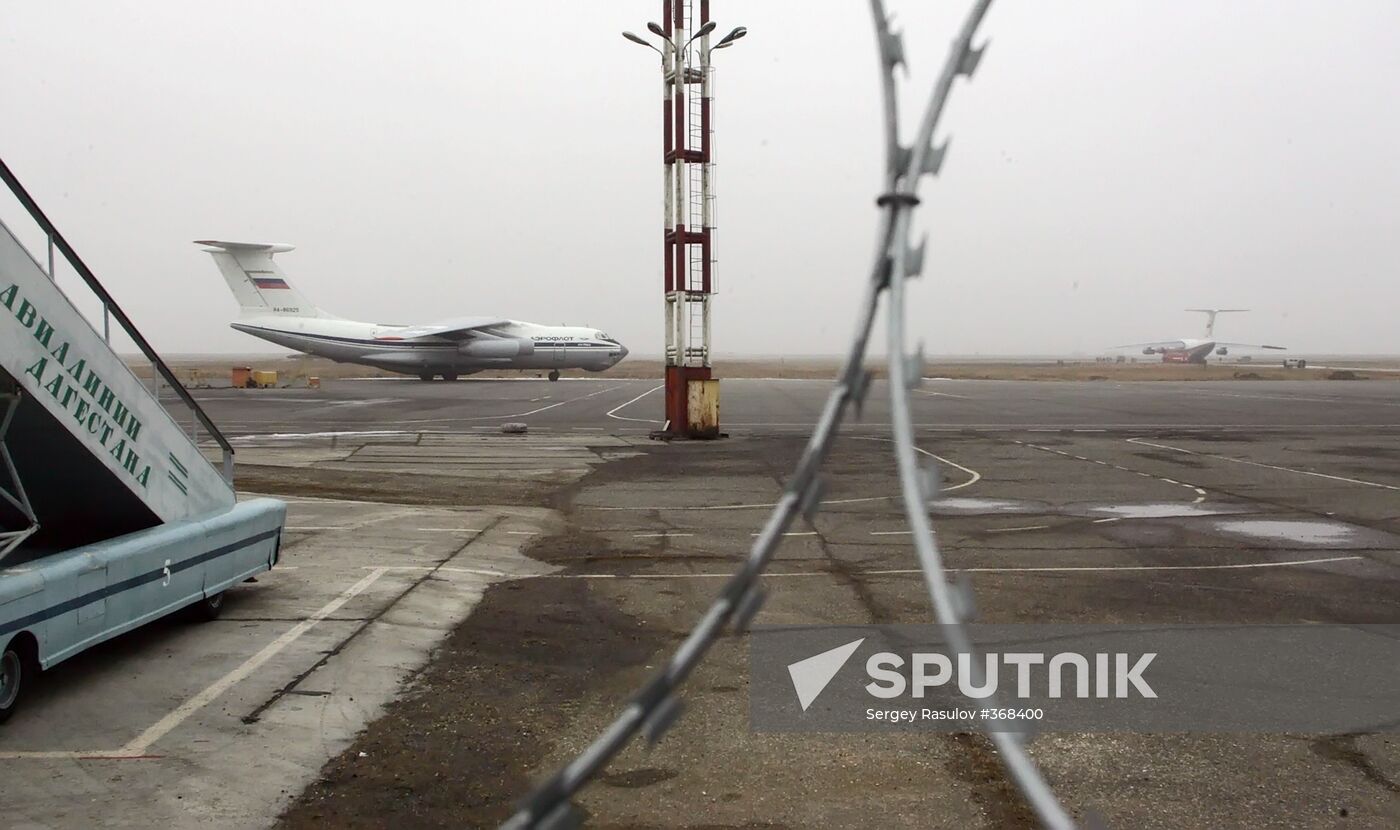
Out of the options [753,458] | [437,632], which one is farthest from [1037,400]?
[437,632]

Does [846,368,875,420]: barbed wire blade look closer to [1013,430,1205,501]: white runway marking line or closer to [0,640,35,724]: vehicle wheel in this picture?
[0,640,35,724]: vehicle wheel

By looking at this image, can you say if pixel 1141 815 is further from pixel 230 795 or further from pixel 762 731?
pixel 230 795

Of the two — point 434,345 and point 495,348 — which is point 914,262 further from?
point 434,345

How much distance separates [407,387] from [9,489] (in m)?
54.3

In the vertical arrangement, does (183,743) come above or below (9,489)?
below

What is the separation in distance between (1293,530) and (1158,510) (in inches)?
81.0

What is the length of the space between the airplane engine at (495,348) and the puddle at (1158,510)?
171 ft

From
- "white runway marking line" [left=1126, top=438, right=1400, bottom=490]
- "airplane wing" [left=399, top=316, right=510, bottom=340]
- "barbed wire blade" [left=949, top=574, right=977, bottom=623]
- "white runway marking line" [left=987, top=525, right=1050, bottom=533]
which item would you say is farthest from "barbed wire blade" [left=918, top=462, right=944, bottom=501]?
"airplane wing" [left=399, top=316, right=510, bottom=340]

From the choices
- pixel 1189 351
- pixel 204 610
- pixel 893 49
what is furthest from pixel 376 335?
pixel 1189 351

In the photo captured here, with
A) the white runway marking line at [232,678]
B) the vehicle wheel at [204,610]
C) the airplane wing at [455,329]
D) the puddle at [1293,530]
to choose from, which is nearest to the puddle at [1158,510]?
the puddle at [1293,530]

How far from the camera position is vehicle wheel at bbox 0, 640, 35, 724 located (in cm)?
664

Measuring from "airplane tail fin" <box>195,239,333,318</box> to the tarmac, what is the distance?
1759 inches

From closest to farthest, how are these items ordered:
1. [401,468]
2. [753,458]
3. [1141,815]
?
[1141,815], [401,468], [753,458]

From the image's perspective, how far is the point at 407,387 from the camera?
200 feet
